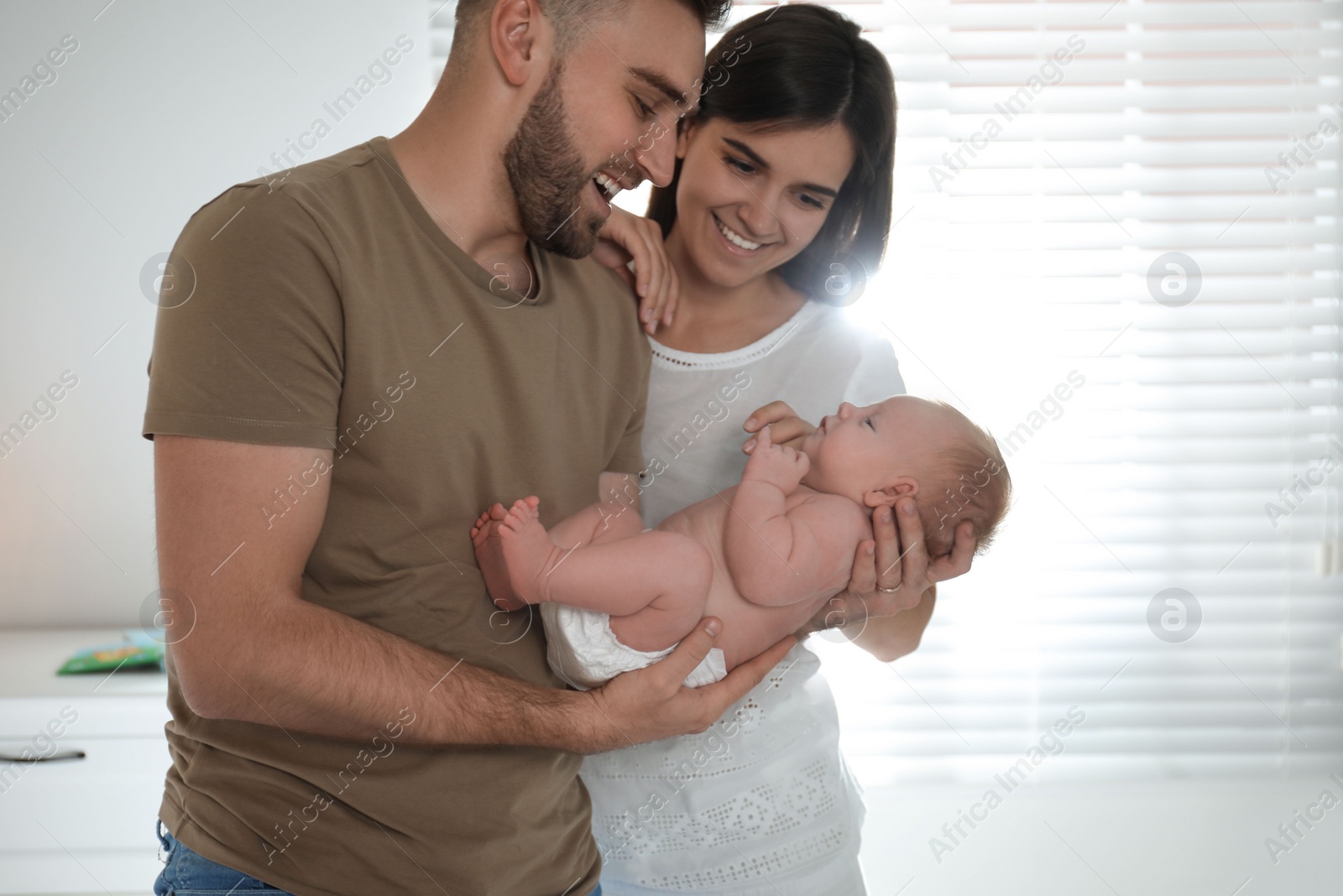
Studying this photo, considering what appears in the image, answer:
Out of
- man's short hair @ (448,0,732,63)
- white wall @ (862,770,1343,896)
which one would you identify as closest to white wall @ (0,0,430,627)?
man's short hair @ (448,0,732,63)

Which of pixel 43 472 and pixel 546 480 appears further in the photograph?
pixel 43 472

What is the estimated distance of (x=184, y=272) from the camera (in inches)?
40.3

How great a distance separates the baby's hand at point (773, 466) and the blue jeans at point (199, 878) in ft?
2.60

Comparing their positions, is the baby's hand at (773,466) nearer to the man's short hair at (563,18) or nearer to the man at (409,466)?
the man at (409,466)

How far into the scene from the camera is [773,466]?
140 centimetres

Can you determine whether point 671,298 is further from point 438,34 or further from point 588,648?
point 438,34

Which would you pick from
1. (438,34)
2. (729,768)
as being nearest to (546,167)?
(729,768)

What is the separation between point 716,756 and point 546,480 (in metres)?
0.49

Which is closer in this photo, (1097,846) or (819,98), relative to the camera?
(819,98)

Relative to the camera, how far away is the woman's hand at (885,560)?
4.57 ft

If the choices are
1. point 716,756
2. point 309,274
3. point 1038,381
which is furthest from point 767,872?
point 1038,381

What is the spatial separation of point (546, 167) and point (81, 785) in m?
1.96

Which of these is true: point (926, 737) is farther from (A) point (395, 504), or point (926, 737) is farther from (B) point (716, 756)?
(A) point (395, 504)

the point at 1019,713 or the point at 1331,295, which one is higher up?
the point at 1331,295
